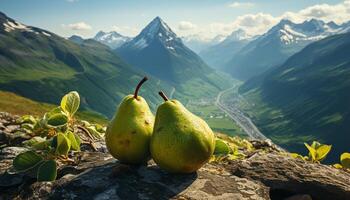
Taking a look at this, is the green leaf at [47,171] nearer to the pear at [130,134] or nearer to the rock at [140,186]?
the rock at [140,186]

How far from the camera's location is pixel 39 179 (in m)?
5.52

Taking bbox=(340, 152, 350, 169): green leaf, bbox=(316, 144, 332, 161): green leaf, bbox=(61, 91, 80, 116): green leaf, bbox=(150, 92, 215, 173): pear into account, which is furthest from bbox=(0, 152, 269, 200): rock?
bbox=(340, 152, 350, 169): green leaf

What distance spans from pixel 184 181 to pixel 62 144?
2.00 m

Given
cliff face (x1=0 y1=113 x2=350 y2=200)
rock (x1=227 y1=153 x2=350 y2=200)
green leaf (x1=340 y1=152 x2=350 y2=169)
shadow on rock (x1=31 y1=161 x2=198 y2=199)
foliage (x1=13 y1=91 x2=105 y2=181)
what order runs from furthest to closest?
1. green leaf (x1=340 y1=152 x2=350 y2=169)
2. rock (x1=227 y1=153 x2=350 y2=200)
3. foliage (x1=13 y1=91 x2=105 y2=181)
4. cliff face (x1=0 y1=113 x2=350 y2=200)
5. shadow on rock (x1=31 y1=161 x2=198 y2=199)

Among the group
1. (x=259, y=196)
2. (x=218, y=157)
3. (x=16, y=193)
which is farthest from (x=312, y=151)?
(x=16, y=193)

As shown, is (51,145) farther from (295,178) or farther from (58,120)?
(295,178)

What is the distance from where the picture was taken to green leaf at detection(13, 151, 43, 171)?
573 centimetres

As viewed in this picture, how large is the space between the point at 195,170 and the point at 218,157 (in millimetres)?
1038

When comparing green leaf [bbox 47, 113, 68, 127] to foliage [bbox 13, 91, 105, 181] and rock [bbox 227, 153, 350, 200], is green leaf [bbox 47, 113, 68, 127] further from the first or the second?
rock [bbox 227, 153, 350, 200]

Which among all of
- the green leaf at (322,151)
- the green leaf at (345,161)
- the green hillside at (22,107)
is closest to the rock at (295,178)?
the green leaf at (322,151)

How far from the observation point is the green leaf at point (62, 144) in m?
5.96

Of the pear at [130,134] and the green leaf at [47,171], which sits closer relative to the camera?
the green leaf at [47,171]

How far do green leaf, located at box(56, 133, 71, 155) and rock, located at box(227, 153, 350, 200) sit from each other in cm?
269

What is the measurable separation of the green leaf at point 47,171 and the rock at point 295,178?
280 cm
